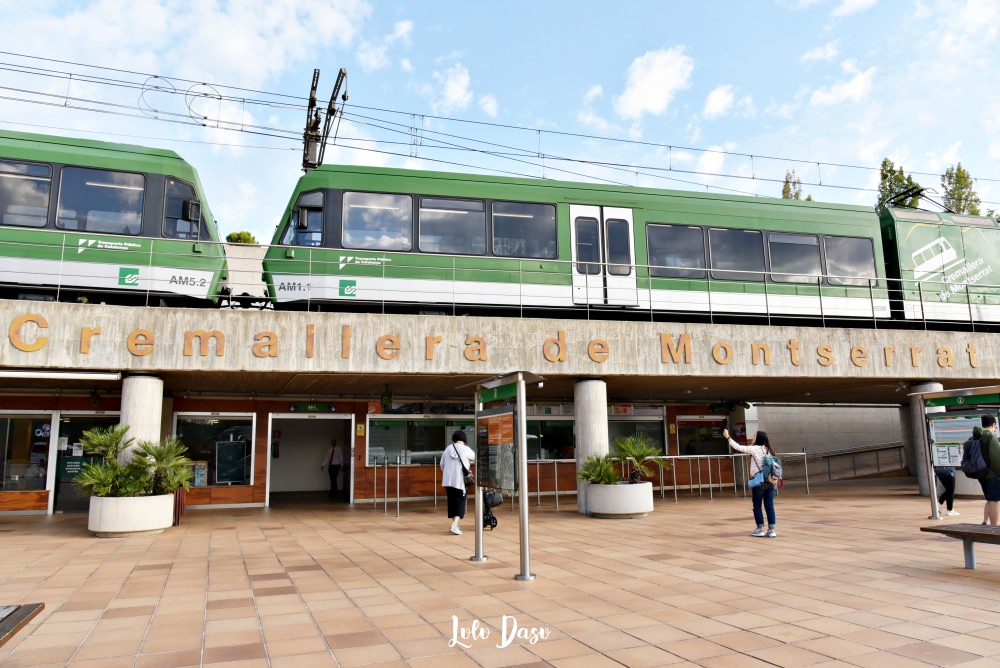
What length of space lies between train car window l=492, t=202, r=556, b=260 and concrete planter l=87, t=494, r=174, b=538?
7.70 m

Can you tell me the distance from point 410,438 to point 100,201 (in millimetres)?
8176

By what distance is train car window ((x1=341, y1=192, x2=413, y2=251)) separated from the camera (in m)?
13.4

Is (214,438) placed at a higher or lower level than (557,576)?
higher

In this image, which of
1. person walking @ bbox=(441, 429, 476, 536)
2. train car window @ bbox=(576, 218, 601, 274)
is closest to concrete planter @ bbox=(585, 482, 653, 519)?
person walking @ bbox=(441, 429, 476, 536)

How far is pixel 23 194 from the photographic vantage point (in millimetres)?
12312

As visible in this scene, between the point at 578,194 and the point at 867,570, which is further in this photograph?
the point at 578,194

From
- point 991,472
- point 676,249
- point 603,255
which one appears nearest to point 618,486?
point 603,255

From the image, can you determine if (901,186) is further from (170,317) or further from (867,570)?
(170,317)

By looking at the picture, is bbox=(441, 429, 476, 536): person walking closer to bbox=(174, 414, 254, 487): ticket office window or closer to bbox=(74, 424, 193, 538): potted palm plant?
bbox=(74, 424, 193, 538): potted palm plant

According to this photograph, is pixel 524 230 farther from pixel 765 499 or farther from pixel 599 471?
pixel 765 499

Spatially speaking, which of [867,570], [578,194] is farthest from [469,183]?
[867,570]

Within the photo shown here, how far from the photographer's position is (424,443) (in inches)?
659

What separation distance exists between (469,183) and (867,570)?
997cm

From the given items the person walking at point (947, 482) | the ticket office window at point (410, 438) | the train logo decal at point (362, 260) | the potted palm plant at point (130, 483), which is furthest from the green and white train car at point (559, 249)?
the person walking at point (947, 482)
